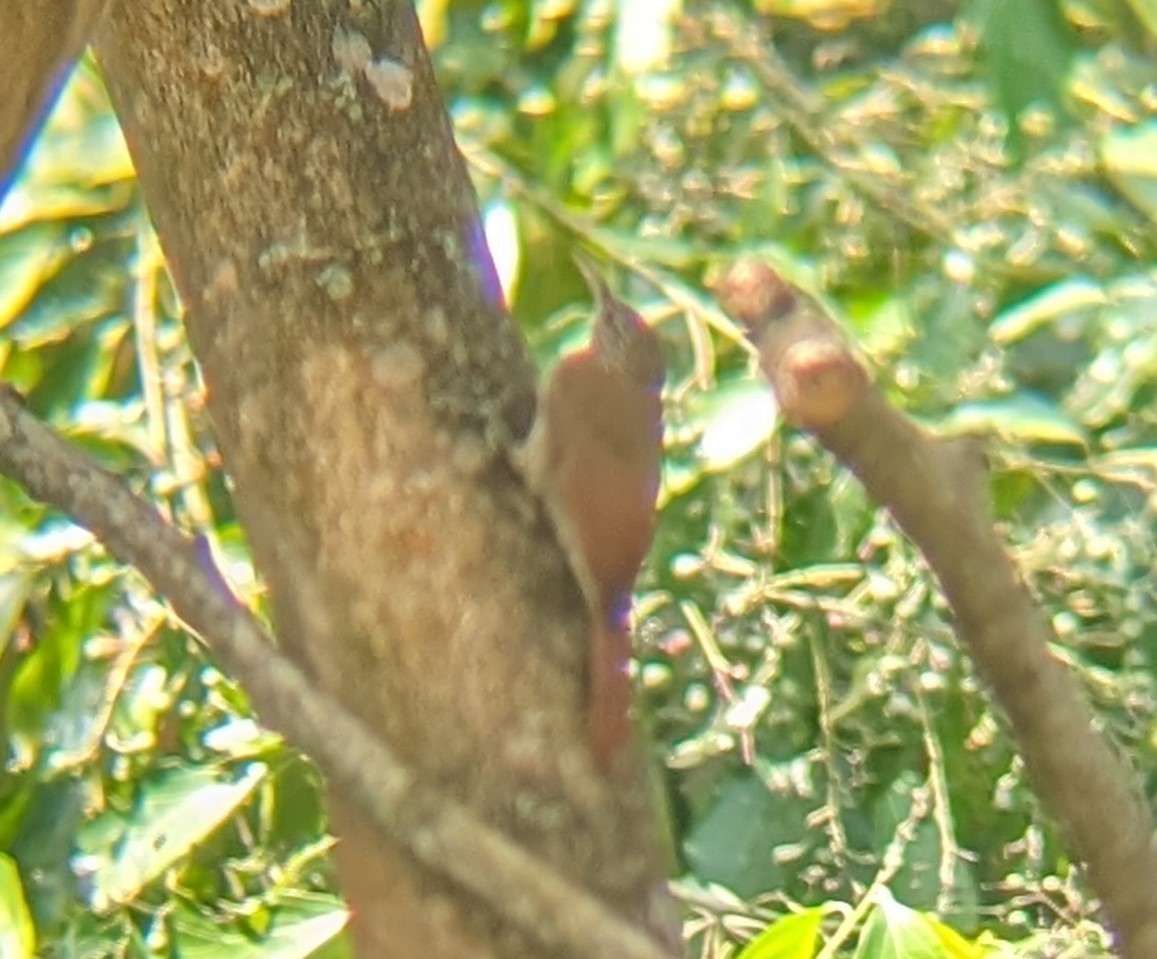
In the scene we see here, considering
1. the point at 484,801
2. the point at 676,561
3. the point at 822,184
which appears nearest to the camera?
the point at 484,801

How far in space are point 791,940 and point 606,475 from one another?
262 millimetres

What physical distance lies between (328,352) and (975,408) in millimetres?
501

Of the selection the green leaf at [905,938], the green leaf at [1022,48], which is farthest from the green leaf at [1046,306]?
the green leaf at [905,938]

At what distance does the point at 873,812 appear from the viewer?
1261mm

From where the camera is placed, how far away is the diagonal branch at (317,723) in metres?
0.63

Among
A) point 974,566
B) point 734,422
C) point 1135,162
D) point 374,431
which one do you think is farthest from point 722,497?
point 974,566

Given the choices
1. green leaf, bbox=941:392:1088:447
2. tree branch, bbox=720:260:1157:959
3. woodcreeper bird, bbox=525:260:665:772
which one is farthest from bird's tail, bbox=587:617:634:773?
green leaf, bbox=941:392:1088:447

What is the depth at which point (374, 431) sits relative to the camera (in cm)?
67

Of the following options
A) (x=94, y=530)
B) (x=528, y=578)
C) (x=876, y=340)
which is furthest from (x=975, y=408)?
(x=94, y=530)

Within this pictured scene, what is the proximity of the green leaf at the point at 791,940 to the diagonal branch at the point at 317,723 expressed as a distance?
22 centimetres

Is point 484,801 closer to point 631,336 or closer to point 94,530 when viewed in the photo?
point 94,530

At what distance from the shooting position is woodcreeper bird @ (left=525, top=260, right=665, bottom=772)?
2.17 feet

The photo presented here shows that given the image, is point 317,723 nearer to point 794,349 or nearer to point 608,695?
point 608,695

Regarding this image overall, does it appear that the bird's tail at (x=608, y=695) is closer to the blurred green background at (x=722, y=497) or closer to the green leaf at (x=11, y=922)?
the blurred green background at (x=722, y=497)
